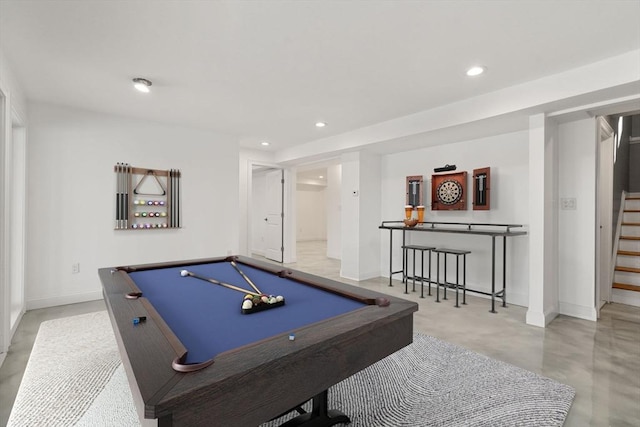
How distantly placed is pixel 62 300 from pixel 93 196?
4.14 ft

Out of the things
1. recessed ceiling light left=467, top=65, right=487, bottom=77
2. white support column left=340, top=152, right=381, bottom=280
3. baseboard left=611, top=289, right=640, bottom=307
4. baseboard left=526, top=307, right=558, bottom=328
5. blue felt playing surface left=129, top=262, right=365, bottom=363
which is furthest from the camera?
white support column left=340, top=152, right=381, bottom=280

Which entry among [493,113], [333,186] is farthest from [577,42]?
[333,186]

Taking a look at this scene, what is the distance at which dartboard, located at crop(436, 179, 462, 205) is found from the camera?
14.1 ft

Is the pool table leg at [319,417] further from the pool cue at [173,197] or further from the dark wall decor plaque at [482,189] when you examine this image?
the pool cue at [173,197]

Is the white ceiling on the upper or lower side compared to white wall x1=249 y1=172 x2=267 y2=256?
upper

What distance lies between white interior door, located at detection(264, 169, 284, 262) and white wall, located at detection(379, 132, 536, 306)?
2.62 metres

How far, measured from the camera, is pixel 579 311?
10.9 feet

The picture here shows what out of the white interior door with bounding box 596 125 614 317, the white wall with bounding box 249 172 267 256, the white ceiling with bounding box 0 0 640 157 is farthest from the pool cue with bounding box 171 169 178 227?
the white interior door with bounding box 596 125 614 317

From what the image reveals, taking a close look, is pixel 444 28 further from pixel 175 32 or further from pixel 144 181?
pixel 144 181

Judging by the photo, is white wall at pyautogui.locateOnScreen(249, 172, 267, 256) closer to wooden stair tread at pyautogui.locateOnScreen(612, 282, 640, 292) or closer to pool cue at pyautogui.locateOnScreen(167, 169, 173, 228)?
pool cue at pyautogui.locateOnScreen(167, 169, 173, 228)

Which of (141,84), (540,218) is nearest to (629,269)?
(540,218)

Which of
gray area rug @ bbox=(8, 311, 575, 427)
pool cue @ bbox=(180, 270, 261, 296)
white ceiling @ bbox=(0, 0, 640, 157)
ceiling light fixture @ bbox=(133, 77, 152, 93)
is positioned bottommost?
gray area rug @ bbox=(8, 311, 575, 427)

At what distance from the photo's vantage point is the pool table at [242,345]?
854mm

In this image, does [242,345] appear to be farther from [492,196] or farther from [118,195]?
[492,196]
